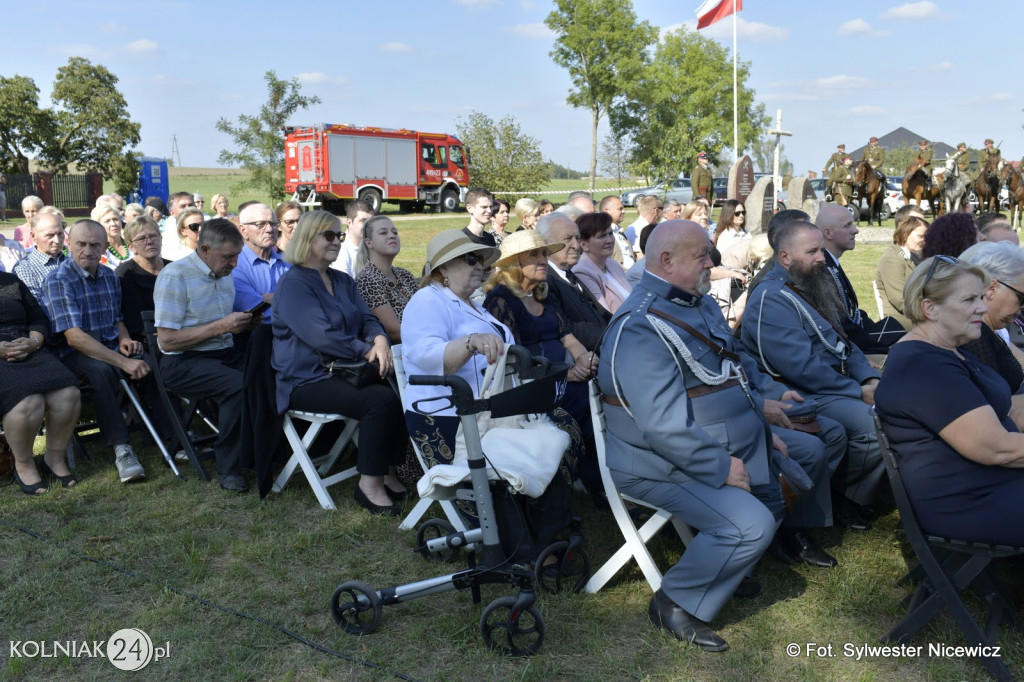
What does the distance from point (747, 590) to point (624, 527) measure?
0.57 metres

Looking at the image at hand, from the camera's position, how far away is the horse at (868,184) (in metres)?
23.5

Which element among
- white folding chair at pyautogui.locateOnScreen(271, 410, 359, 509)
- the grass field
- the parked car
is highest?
the parked car

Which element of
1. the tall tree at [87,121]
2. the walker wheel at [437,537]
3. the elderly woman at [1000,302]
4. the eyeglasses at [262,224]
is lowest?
the walker wheel at [437,537]

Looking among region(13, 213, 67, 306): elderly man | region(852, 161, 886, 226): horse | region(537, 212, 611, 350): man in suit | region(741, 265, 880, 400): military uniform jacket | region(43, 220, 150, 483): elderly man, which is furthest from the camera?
region(852, 161, 886, 226): horse

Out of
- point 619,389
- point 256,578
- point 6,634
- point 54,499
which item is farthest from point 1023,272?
point 54,499

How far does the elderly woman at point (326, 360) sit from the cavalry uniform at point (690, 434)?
59.1 inches

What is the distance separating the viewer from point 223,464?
4969 mm

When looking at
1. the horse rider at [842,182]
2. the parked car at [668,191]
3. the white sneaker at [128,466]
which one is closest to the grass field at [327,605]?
the white sneaker at [128,466]

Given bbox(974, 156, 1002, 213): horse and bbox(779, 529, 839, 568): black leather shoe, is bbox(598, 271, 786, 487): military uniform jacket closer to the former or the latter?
bbox(779, 529, 839, 568): black leather shoe

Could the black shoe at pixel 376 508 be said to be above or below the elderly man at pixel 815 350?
below

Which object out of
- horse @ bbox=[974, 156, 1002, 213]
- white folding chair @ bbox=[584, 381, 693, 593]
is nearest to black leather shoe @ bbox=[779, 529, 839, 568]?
white folding chair @ bbox=[584, 381, 693, 593]

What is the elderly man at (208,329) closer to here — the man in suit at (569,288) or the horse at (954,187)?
the man in suit at (569,288)

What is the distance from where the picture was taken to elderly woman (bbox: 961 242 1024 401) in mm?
3752

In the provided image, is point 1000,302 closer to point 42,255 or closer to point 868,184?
point 42,255
